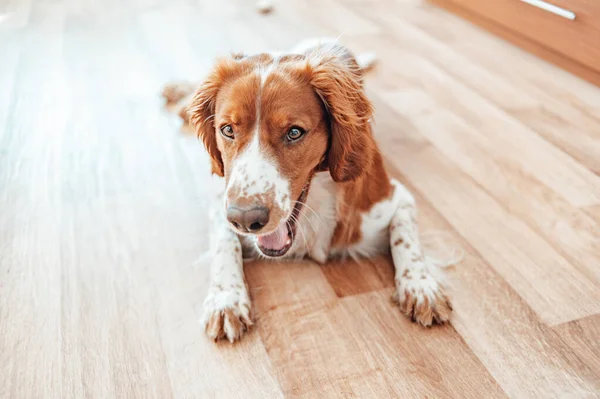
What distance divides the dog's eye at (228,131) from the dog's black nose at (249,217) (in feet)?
0.83

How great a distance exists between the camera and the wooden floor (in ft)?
5.28

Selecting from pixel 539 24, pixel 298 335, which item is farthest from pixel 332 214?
pixel 539 24

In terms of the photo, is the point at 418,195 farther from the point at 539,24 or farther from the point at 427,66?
the point at 539,24

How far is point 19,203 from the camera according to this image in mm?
2352

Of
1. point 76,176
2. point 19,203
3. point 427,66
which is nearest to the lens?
point 19,203

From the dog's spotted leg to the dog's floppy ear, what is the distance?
0.26 m

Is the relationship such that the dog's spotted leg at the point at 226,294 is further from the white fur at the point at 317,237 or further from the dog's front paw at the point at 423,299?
the dog's front paw at the point at 423,299

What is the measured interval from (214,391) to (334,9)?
11.8 ft

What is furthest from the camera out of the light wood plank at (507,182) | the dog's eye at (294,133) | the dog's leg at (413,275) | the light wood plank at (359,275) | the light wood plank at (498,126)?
the light wood plank at (498,126)

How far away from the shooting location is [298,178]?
1.66m

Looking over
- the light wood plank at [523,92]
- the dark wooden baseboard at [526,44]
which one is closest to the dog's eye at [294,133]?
the light wood plank at [523,92]

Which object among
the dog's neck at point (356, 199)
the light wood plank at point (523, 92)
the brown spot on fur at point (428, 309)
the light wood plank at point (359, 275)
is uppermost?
the dog's neck at point (356, 199)

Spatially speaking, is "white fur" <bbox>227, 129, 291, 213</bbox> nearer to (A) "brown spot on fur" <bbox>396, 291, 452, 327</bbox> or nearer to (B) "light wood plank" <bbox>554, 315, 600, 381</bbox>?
(A) "brown spot on fur" <bbox>396, 291, 452, 327</bbox>

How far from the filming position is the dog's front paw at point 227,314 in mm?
1711
